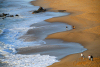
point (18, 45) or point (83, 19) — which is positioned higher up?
point (83, 19)

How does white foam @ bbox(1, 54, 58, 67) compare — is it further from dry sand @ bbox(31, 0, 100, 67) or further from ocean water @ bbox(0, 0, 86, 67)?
dry sand @ bbox(31, 0, 100, 67)

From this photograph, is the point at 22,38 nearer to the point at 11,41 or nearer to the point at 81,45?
the point at 11,41

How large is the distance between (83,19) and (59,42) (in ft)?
38.3

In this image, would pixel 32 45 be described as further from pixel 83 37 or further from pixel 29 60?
pixel 83 37

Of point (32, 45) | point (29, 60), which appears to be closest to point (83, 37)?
point (32, 45)

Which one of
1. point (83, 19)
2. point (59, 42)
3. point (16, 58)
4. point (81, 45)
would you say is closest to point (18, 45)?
point (16, 58)

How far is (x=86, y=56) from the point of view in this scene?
15180 mm

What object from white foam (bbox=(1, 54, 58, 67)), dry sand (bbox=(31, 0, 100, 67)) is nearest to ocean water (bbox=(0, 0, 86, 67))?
white foam (bbox=(1, 54, 58, 67))

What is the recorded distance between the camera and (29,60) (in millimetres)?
15117

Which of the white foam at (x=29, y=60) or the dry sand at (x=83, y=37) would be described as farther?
the white foam at (x=29, y=60)

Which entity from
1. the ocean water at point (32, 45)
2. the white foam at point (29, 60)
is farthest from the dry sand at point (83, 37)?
the white foam at point (29, 60)

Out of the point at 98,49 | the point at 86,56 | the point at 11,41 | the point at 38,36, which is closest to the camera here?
the point at 86,56

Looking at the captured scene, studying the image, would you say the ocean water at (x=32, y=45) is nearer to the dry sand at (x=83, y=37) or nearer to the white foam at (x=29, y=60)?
the white foam at (x=29, y=60)

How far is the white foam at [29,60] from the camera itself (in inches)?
568
